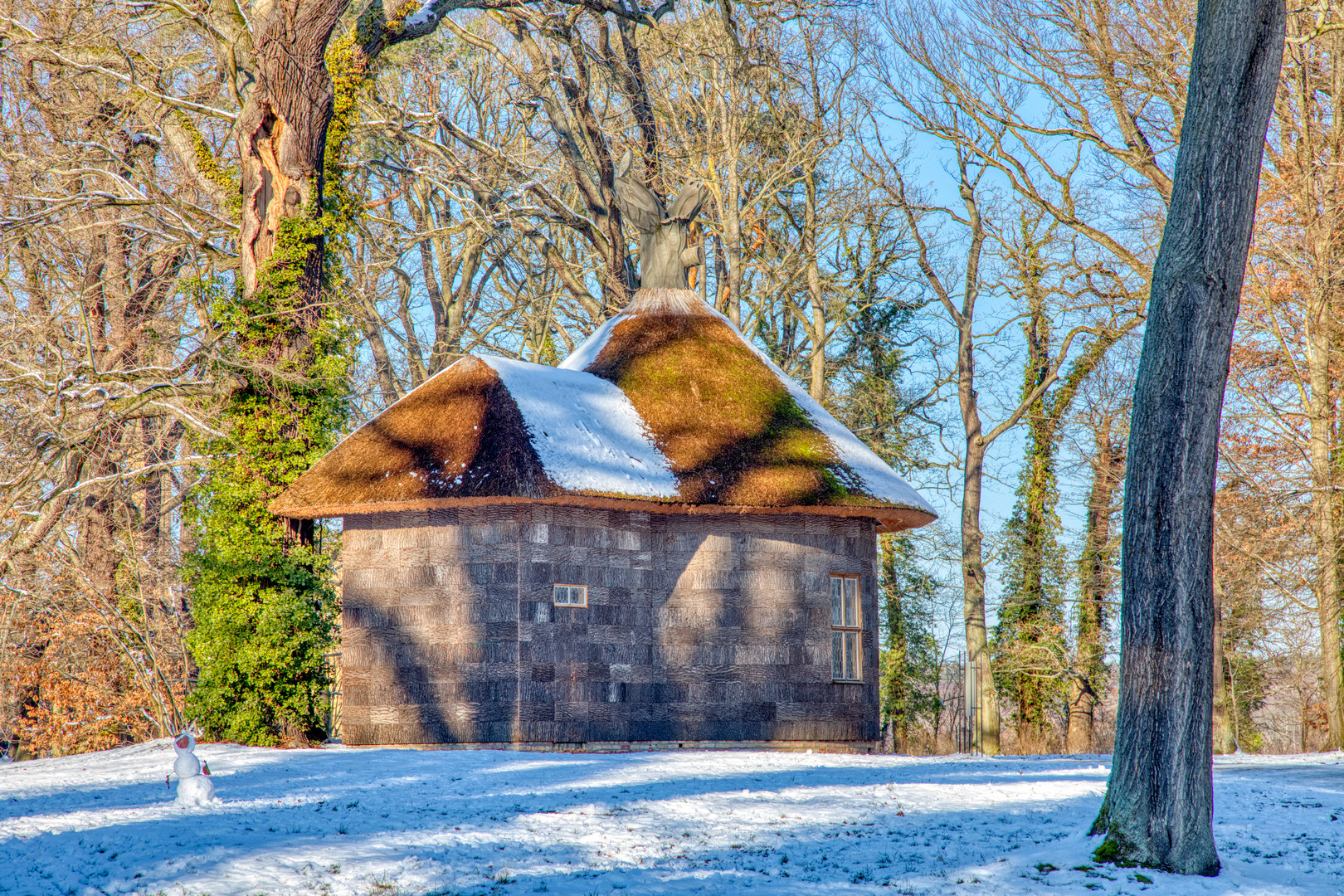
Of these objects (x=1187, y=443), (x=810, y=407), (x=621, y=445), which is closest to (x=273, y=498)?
(x=621, y=445)

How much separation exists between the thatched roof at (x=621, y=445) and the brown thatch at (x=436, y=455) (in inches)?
0.7

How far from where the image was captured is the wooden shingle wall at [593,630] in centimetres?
1405

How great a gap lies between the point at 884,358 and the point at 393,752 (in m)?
19.8

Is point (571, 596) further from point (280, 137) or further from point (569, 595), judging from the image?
point (280, 137)

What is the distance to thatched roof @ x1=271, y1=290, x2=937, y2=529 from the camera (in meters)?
14.2

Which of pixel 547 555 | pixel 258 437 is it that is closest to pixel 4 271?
pixel 258 437

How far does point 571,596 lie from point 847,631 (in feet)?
13.5

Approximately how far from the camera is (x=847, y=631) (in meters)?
16.3

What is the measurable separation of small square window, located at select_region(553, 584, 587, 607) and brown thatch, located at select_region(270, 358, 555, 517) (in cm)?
134

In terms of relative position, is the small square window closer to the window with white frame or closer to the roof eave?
the roof eave

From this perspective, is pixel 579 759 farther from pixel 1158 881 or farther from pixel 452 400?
pixel 1158 881

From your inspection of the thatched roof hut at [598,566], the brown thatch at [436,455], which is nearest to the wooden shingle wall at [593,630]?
the thatched roof hut at [598,566]

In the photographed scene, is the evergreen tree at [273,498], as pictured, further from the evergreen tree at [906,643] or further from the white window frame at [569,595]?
the evergreen tree at [906,643]

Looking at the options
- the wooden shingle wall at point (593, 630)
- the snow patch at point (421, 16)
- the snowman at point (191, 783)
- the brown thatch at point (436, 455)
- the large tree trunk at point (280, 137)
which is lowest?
the snowman at point (191, 783)
